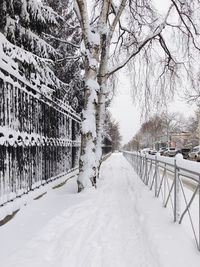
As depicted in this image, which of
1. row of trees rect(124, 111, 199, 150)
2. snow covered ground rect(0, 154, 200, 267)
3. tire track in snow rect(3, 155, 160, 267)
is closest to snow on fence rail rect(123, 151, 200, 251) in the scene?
snow covered ground rect(0, 154, 200, 267)

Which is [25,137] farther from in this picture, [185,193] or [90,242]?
[185,193]

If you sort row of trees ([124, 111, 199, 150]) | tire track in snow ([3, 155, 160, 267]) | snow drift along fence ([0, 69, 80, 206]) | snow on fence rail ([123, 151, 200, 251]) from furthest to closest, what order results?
row of trees ([124, 111, 199, 150]) < snow drift along fence ([0, 69, 80, 206]) < snow on fence rail ([123, 151, 200, 251]) < tire track in snow ([3, 155, 160, 267])

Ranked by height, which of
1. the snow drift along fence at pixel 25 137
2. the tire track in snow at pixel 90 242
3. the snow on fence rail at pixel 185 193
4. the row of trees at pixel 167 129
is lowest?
the tire track in snow at pixel 90 242

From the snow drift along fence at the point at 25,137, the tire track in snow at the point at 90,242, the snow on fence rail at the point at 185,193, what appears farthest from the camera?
the snow drift along fence at the point at 25,137

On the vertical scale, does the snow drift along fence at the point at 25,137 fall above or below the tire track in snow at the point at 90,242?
above

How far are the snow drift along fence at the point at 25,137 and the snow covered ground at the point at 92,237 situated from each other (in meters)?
0.51

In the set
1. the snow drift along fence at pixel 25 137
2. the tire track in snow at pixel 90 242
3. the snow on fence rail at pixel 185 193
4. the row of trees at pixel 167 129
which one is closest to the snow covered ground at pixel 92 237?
the tire track in snow at pixel 90 242

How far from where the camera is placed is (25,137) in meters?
5.66

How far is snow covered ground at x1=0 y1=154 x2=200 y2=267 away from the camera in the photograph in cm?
373

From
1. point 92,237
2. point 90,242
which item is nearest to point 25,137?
point 92,237

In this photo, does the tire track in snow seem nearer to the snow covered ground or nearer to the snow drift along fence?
the snow covered ground

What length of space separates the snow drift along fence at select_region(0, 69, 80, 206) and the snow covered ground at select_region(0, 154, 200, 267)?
0.51 meters

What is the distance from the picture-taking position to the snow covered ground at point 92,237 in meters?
3.73

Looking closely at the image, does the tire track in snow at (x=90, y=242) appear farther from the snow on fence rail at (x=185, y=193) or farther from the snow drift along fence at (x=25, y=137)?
the snow drift along fence at (x=25, y=137)
